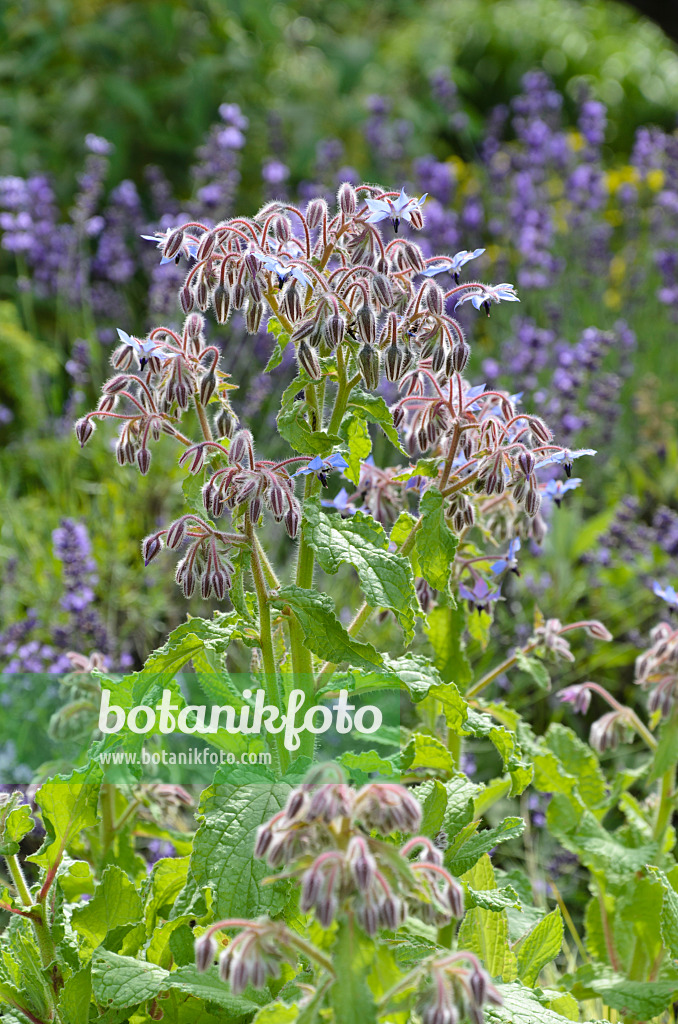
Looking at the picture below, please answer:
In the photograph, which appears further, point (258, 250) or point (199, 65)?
point (199, 65)

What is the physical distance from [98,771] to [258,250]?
88cm

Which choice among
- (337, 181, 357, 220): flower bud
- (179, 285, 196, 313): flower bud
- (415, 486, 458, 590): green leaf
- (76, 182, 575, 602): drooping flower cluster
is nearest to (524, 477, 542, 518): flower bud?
(76, 182, 575, 602): drooping flower cluster

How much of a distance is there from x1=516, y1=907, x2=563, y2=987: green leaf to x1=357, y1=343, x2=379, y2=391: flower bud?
38.5 inches

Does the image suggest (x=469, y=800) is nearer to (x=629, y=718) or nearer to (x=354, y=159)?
(x=629, y=718)

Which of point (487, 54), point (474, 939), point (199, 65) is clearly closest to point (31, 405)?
point (199, 65)

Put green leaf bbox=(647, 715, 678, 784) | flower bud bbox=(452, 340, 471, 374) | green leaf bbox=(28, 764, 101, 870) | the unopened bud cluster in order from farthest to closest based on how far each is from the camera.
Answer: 1. green leaf bbox=(647, 715, 678, 784)
2. green leaf bbox=(28, 764, 101, 870)
3. flower bud bbox=(452, 340, 471, 374)
4. the unopened bud cluster

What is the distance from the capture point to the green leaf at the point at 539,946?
184cm

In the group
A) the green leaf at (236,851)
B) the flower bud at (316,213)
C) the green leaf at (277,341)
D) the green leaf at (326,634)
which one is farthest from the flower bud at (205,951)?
the flower bud at (316,213)

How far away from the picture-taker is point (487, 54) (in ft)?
32.4

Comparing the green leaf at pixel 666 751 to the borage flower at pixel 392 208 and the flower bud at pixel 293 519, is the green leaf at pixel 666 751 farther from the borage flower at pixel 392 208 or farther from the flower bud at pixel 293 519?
the borage flower at pixel 392 208

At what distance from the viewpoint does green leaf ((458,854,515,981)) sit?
1.76 meters

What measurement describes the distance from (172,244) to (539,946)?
135cm

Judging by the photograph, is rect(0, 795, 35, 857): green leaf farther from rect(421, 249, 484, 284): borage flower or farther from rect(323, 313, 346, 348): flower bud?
rect(421, 249, 484, 284): borage flower

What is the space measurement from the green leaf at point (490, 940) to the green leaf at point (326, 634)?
0.48 meters
